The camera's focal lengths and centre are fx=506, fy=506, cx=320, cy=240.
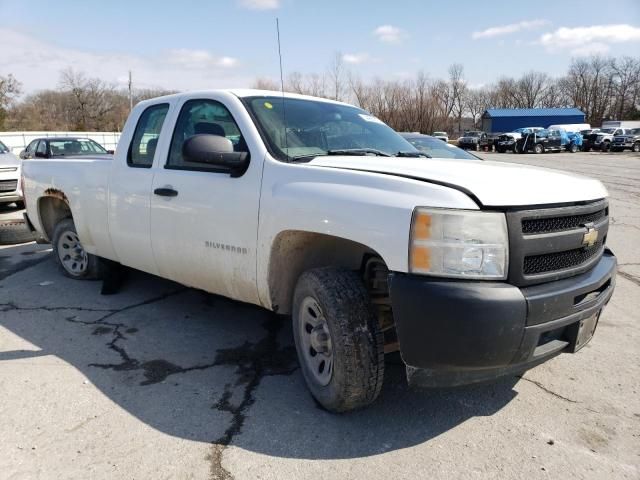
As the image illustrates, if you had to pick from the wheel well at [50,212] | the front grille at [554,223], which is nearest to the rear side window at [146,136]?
the wheel well at [50,212]

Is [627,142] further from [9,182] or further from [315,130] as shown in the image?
[315,130]

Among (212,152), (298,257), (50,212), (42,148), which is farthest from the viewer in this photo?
(42,148)

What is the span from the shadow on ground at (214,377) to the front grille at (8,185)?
20.9 feet

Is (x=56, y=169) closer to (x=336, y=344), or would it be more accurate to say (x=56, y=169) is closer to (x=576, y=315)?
(x=336, y=344)

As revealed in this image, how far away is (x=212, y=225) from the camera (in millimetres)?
3367

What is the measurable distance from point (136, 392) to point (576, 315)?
8.44ft

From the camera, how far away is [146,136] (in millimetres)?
4230

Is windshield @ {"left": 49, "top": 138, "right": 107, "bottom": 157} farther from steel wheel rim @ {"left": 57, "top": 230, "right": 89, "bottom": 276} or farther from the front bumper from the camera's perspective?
the front bumper

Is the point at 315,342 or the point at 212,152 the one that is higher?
the point at 212,152

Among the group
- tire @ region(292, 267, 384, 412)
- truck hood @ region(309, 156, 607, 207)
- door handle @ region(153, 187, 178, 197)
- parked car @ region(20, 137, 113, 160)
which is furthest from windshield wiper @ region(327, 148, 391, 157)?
parked car @ region(20, 137, 113, 160)

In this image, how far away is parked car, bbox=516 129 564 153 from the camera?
4009 cm

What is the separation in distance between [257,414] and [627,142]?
48.1 m

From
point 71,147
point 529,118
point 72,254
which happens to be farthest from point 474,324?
point 529,118

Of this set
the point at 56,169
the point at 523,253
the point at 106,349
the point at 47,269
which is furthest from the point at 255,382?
the point at 47,269
